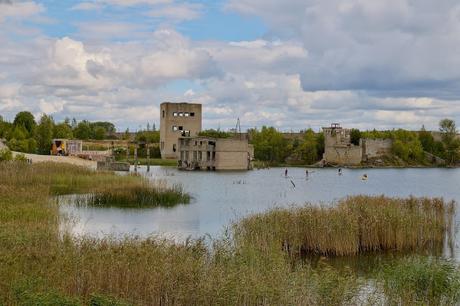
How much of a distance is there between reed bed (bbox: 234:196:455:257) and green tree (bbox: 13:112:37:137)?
8382cm

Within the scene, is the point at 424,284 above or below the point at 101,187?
below

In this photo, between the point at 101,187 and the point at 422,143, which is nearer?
the point at 101,187

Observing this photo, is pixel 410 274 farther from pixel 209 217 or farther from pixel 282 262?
pixel 209 217

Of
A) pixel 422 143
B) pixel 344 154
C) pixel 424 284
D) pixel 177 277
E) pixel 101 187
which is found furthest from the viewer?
pixel 422 143

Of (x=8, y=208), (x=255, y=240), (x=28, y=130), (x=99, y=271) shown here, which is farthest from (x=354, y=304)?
(x=28, y=130)

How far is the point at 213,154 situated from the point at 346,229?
61.5m

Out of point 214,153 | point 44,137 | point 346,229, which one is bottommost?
point 346,229

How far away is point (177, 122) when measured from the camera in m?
93.9

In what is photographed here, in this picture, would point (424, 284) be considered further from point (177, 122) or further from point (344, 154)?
point (344, 154)

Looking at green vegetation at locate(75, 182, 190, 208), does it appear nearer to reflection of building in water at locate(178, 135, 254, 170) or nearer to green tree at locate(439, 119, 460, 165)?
reflection of building in water at locate(178, 135, 254, 170)

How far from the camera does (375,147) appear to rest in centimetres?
10969

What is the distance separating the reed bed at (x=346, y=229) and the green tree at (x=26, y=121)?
8382 centimetres

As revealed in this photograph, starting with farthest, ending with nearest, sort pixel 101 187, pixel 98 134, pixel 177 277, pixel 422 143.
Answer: pixel 98 134 → pixel 422 143 → pixel 101 187 → pixel 177 277

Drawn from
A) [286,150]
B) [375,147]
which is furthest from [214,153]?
[375,147]
